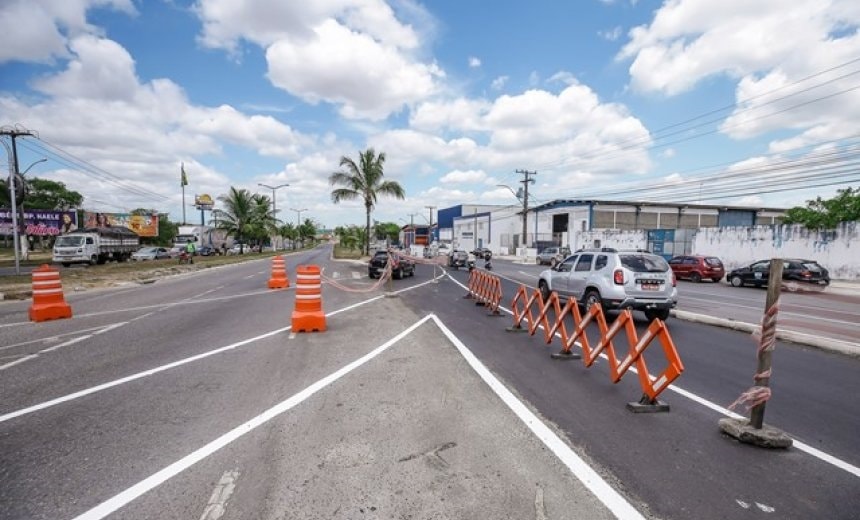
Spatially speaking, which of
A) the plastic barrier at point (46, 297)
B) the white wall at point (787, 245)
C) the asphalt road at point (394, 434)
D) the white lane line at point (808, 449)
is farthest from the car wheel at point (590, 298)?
the white wall at point (787, 245)

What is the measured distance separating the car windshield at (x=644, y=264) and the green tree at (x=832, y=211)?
120 ft

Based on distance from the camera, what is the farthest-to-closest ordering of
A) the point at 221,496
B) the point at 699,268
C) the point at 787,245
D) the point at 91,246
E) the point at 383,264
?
the point at 91,246 < the point at 787,245 < the point at 699,268 < the point at 383,264 < the point at 221,496

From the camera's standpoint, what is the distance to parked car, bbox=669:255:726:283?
23.6 meters

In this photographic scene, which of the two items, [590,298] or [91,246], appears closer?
[590,298]

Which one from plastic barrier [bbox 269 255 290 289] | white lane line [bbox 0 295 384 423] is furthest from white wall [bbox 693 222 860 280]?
white lane line [bbox 0 295 384 423]

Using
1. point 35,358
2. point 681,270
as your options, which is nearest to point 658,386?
point 35,358

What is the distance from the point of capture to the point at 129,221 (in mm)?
65438

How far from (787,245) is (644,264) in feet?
77.0

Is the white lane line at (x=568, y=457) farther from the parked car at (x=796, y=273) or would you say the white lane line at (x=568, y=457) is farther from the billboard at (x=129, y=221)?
the billboard at (x=129, y=221)

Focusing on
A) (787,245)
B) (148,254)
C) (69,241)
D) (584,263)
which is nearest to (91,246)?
(69,241)

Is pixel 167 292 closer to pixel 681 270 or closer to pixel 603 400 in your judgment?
pixel 603 400

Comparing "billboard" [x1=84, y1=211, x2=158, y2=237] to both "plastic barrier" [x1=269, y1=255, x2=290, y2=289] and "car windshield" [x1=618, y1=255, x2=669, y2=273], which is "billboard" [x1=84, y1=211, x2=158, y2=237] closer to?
"plastic barrier" [x1=269, y1=255, x2=290, y2=289]

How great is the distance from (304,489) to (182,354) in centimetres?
500

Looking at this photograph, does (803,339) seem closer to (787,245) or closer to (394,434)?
(394,434)
